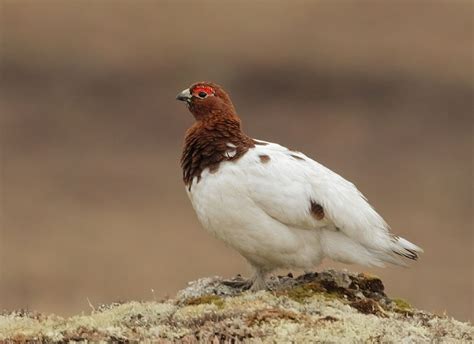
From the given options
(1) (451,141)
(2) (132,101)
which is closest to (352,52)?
(1) (451,141)

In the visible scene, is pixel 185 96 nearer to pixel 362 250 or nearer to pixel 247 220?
pixel 247 220

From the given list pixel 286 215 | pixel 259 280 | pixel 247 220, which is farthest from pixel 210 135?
pixel 259 280

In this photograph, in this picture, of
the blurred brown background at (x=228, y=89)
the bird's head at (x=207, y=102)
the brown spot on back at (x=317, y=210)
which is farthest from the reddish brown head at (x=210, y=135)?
the blurred brown background at (x=228, y=89)

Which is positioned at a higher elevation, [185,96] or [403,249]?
→ [185,96]

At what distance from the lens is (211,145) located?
9.85 meters

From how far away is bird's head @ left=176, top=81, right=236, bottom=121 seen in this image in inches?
401

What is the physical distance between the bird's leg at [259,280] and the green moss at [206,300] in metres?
0.55

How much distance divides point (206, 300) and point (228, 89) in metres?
21.4

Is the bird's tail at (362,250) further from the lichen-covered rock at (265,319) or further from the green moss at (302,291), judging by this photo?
the green moss at (302,291)

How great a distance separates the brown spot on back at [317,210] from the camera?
9.55 m

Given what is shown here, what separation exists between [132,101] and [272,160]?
21.5 metres

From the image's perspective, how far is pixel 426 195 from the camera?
2794cm

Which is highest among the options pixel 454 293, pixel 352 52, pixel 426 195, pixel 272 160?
pixel 352 52

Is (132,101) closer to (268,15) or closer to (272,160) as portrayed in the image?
(268,15)
